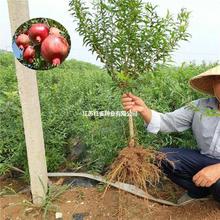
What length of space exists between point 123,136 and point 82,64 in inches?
261

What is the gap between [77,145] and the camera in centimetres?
365

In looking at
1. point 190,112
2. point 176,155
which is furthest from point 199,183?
point 190,112

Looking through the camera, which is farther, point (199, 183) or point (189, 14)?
point (199, 183)

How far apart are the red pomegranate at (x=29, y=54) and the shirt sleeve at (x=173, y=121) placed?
3.43 ft

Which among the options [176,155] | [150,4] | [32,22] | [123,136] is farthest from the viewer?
[123,136]

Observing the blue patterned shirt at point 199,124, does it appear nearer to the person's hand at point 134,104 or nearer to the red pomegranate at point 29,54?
the person's hand at point 134,104

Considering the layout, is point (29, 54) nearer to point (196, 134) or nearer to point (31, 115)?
point (31, 115)

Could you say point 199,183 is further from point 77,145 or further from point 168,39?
point 77,145

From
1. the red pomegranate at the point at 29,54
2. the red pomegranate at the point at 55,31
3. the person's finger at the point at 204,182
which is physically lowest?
the person's finger at the point at 204,182

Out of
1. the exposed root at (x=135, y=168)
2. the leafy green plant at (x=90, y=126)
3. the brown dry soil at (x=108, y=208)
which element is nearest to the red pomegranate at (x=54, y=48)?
the exposed root at (x=135, y=168)

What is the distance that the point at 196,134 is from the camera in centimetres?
297

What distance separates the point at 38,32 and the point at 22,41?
0.40ft

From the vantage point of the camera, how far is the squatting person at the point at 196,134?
278 cm

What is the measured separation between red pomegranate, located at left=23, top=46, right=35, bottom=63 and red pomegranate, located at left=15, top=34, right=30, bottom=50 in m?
0.03
